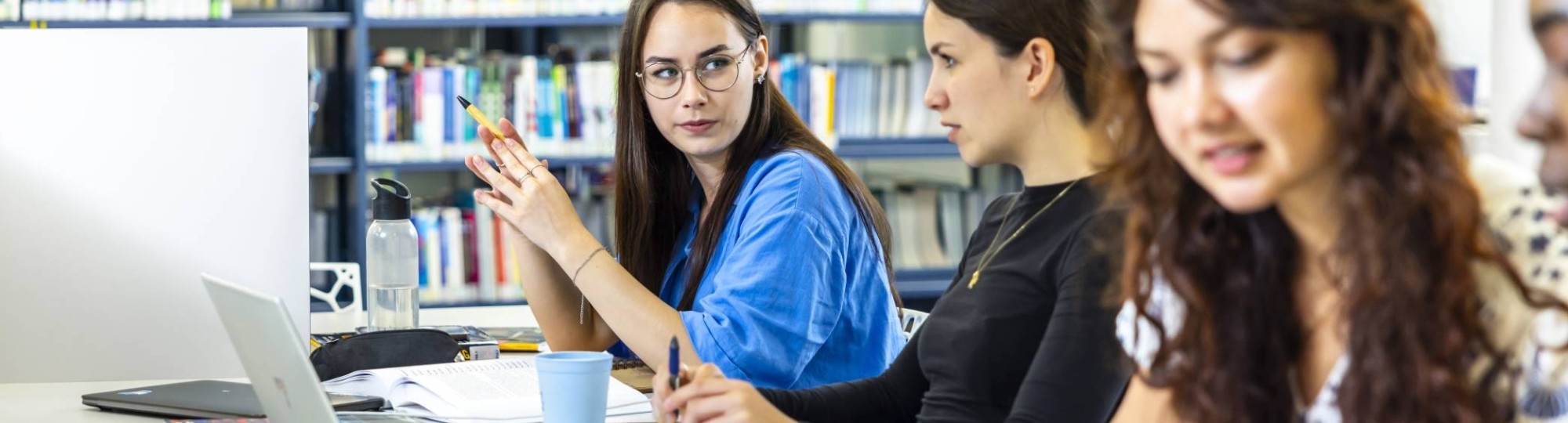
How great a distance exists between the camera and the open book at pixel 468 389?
→ 135cm

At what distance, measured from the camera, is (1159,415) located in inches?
42.6

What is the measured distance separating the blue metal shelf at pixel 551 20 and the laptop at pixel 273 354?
2058mm

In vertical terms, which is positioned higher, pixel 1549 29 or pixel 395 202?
pixel 1549 29

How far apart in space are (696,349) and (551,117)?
1.83 metres

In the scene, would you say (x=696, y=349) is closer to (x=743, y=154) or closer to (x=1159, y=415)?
(x=743, y=154)

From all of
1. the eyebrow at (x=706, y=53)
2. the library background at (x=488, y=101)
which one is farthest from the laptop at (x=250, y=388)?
the library background at (x=488, y=101)

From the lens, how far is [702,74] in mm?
1777

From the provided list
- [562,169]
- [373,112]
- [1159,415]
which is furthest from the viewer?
[562,169]

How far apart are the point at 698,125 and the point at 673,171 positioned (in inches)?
6.5

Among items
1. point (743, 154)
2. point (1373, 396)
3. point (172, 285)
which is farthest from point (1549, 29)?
point (172, 285)

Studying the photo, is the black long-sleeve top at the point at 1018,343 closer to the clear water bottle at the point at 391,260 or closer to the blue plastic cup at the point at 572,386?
the blue plastic cup at the point at 572,386

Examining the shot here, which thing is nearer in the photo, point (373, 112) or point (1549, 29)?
point (1549, 29)

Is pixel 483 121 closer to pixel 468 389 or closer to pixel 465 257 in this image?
pixel 468 389

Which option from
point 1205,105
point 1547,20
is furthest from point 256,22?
point 1547,20
